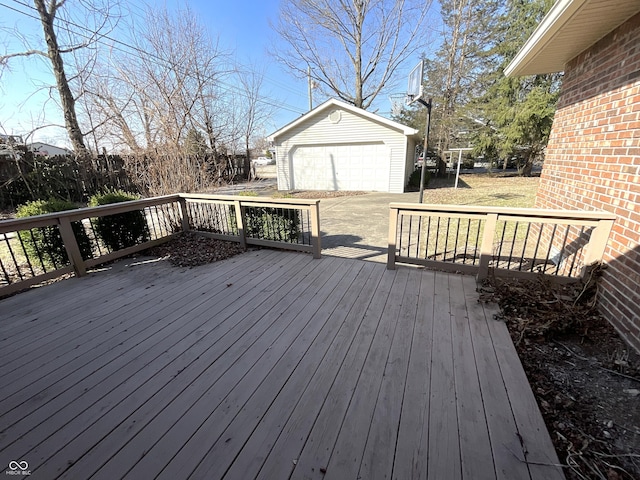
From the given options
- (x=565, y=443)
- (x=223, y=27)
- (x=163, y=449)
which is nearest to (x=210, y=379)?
(x=163, y=449)

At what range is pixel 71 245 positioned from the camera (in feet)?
10.7

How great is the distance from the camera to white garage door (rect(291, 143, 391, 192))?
11383 mm

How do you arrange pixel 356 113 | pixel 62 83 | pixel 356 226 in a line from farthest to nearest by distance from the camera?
pixel 356 113 → pixel 62 83 → pixel 356 226

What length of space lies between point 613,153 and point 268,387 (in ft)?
11.1

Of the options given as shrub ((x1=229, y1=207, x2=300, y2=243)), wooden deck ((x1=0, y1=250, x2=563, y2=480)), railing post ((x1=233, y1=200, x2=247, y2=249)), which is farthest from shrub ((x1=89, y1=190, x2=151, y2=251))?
shrub ((x1=229, y1=207, x2=300, y2=243))

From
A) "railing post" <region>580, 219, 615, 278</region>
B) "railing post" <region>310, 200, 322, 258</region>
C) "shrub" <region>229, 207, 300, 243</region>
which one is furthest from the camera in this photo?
"shrub" <region>229, 207, 300, 243</region>

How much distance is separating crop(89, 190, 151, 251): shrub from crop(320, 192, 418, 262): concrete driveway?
3011 millimetres

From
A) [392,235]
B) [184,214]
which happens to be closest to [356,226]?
[392,235]

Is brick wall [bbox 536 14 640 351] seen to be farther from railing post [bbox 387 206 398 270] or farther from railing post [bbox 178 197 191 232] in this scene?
railing post [bbox 178 197 191 232]

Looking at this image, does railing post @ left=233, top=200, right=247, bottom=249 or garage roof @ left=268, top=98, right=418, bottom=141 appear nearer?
railing post @ left=233, top=200, right=247, bottom=249

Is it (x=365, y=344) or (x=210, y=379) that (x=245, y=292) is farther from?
(x=365, y=344)

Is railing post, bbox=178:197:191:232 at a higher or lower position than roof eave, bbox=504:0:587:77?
lower

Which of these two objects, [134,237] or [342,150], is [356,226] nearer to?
[134,237]

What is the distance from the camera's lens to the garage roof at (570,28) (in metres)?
2.08
